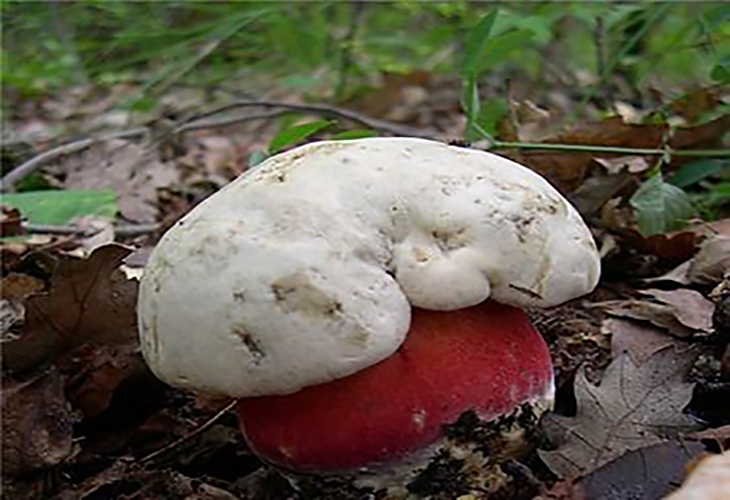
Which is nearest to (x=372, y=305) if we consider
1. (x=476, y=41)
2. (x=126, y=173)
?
(x=476, y=41)

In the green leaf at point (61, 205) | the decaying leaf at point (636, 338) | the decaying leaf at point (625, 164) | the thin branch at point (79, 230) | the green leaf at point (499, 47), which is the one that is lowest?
the thin branch at point (79, 230)

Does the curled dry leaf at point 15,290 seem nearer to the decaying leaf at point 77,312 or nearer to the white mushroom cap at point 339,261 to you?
the decaying leaf at point 77,312

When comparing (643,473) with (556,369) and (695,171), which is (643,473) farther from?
(695,171)

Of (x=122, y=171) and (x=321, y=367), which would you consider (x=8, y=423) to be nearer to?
(x=321, y=367)

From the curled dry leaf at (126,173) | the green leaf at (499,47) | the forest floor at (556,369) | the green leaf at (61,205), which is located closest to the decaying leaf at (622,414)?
the forest floor at (556,369)

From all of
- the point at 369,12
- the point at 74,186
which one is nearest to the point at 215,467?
the point at 74,186

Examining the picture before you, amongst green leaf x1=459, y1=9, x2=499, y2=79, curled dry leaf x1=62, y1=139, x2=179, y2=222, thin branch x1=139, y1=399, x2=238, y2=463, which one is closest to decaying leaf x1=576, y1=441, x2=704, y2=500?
thin branch x1=139, y1=399, x2=238, y2=463
